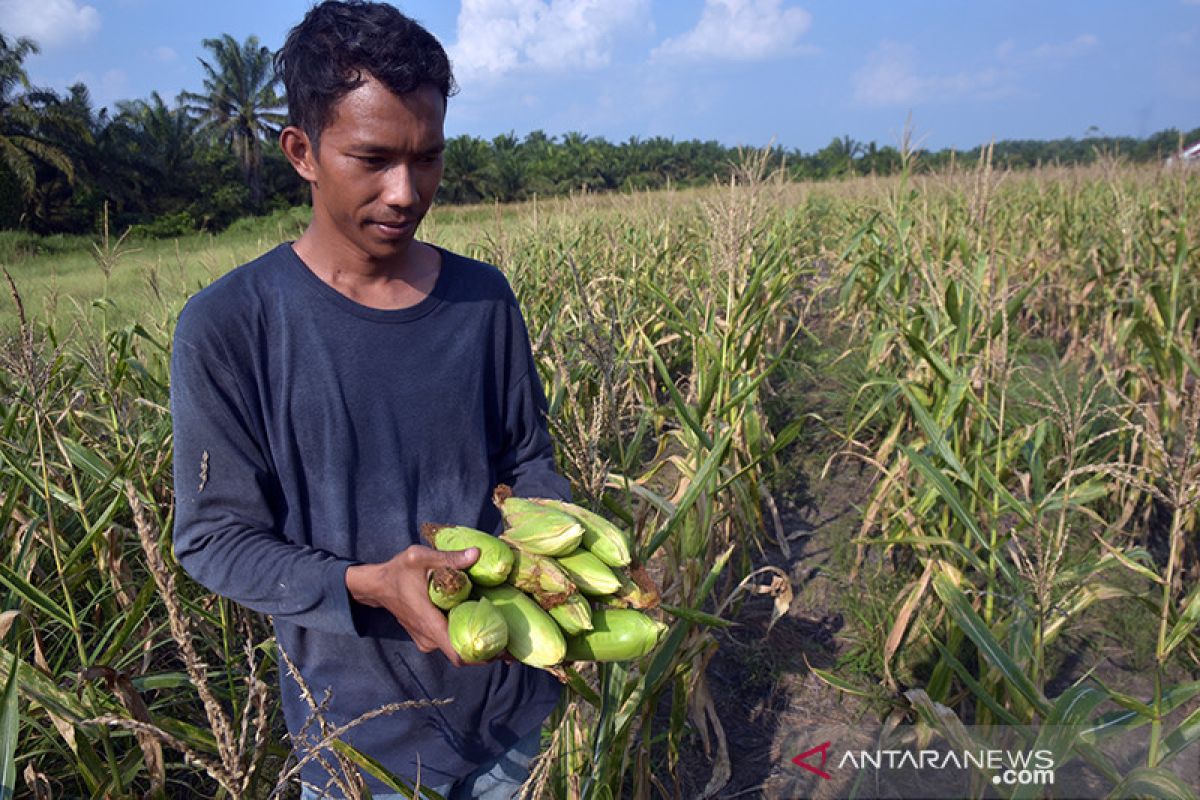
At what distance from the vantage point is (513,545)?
0.95 m

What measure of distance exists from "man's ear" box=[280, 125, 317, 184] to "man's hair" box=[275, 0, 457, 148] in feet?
0.04

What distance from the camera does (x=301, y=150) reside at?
1.07 m

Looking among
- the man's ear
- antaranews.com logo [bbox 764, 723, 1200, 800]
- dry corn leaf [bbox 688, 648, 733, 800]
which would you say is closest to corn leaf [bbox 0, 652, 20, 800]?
the man's ear

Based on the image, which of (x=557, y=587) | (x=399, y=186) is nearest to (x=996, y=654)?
(x=557, y=587)

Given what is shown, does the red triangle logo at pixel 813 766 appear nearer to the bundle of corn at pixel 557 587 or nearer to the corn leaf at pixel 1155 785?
the corn leaf at pixel 1155 785

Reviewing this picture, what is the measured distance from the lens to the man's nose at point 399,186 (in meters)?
1.01

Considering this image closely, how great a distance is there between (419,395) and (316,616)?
1.12ft

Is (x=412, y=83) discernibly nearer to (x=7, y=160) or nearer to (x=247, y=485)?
(x=247, y=485)

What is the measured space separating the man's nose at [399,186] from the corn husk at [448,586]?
0.51 metres

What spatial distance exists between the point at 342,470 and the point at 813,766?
5.81 feet

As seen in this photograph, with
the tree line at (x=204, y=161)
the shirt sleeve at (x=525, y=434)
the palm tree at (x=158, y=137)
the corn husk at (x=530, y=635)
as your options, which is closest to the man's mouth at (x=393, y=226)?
the shirt sleeve at (x=525, y=434)

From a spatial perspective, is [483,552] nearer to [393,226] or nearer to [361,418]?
[361,418]

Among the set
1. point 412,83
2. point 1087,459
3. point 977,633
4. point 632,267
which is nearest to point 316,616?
point 412,83

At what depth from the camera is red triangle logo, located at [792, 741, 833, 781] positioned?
2.12 m
